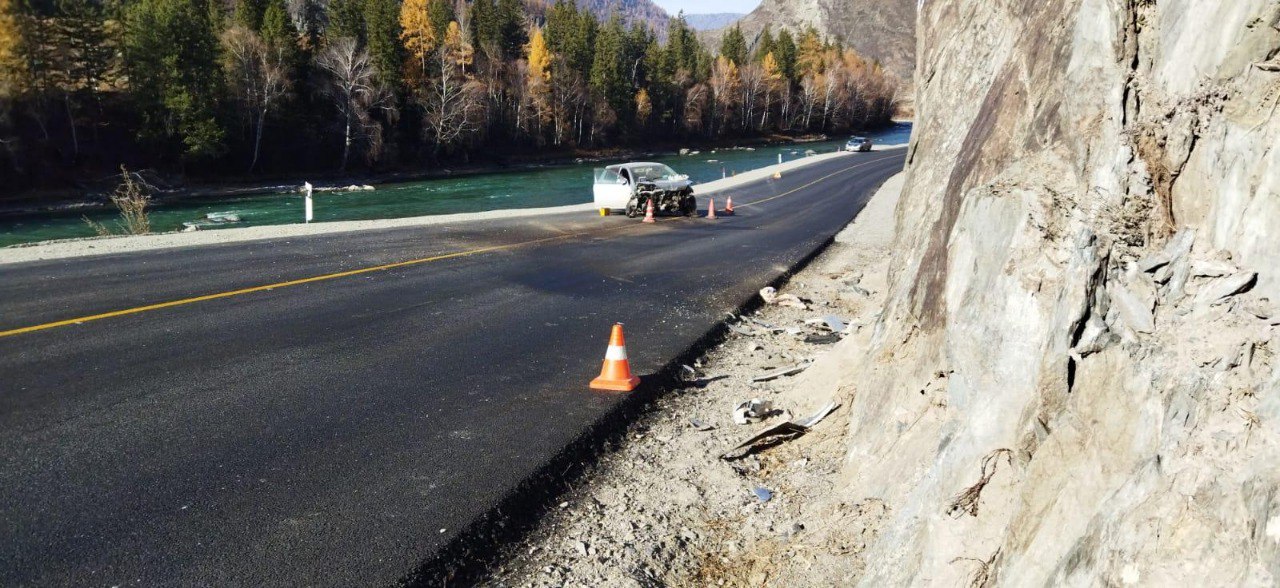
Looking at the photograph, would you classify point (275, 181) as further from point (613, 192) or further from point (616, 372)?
point (616, 372)

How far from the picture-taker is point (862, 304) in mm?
12211

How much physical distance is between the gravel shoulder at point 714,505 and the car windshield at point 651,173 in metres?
17.1

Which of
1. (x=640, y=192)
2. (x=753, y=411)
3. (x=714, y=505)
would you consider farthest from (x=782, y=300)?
(x=640, y=192)

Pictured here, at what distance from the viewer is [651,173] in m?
25.6

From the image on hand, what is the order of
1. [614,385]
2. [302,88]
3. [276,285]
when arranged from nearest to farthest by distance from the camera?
[614,385]
[276,285]
[302,88]

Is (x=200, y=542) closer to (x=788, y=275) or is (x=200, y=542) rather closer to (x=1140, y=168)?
(x=1140, y=168)

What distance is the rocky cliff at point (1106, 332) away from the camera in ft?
8.79

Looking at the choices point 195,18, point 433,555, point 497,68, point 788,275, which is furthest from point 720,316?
point 497,68

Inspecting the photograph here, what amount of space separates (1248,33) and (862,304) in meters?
9.06

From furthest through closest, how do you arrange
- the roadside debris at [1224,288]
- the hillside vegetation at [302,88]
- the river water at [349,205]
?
the hillside vegetation at [302,88]
the river water at [349,205]
the roadside debris at [1224,288]

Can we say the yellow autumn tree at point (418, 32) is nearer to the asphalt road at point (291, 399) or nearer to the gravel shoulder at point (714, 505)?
the asphalt road at point (291, 399)

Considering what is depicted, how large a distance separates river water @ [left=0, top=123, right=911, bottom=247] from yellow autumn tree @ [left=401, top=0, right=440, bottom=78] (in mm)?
19882

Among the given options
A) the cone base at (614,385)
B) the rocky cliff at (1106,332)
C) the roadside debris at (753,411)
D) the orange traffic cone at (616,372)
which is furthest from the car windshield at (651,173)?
the rocky cliff at (1106,332)

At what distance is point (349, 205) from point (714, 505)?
3911 centimetres
